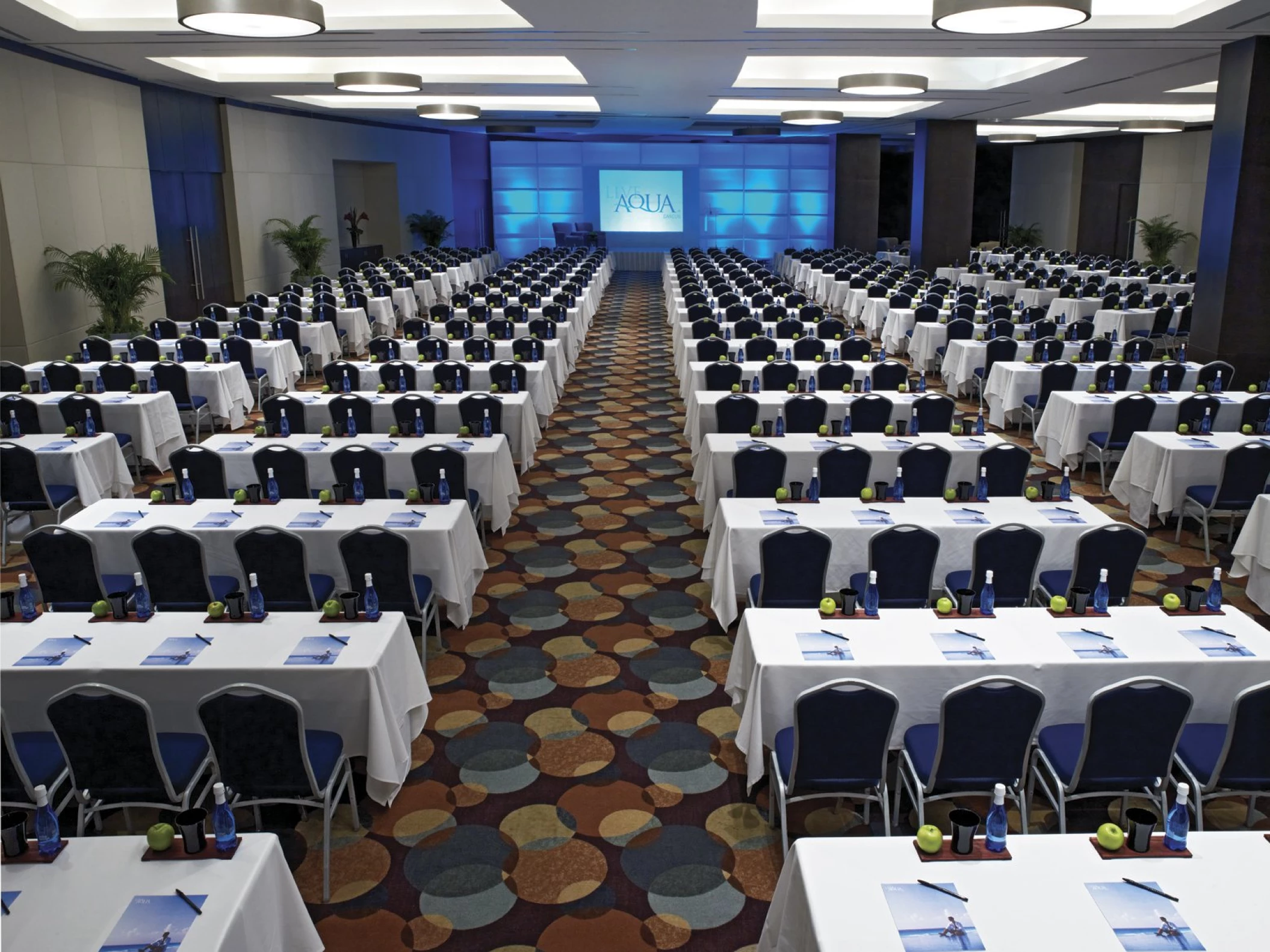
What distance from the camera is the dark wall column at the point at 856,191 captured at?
1282 inches

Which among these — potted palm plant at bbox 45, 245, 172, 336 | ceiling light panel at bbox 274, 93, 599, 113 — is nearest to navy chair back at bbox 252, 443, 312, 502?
potted palm plant at bbox 45, 245, 172, 336

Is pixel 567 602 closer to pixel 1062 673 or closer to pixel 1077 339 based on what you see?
pixel 1062 673

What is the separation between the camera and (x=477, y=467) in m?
8.55

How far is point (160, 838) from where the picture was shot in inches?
142

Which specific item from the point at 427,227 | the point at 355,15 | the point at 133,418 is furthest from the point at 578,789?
the point at 427,227

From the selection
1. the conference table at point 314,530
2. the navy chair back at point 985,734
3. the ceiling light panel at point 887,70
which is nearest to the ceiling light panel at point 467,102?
the ceiling light panel at point 887,70

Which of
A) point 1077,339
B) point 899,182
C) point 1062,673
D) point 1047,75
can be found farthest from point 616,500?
point 899,182

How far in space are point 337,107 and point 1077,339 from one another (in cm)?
1827

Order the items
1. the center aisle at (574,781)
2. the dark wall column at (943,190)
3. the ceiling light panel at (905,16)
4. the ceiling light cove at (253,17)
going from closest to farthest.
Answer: the center aisle at (574,781)
the ceiling light cove at (253,17)
the ceiling light panel at (905,16)
the dark wall column at (943,190)

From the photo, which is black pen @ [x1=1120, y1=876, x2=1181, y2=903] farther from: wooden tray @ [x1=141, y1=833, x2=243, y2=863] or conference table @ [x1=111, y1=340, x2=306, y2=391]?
conference table @ [x1=111, y1=340, x2=306, y2=391]

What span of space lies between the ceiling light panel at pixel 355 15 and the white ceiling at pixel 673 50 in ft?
0.06

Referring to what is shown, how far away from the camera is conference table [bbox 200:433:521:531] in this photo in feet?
27.8

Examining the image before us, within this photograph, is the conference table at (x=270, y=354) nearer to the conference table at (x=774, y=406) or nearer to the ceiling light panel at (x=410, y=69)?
the ceiling light panel at (x=410, y=69)

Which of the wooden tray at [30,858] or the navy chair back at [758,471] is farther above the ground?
the navy chair back at [758,471]
